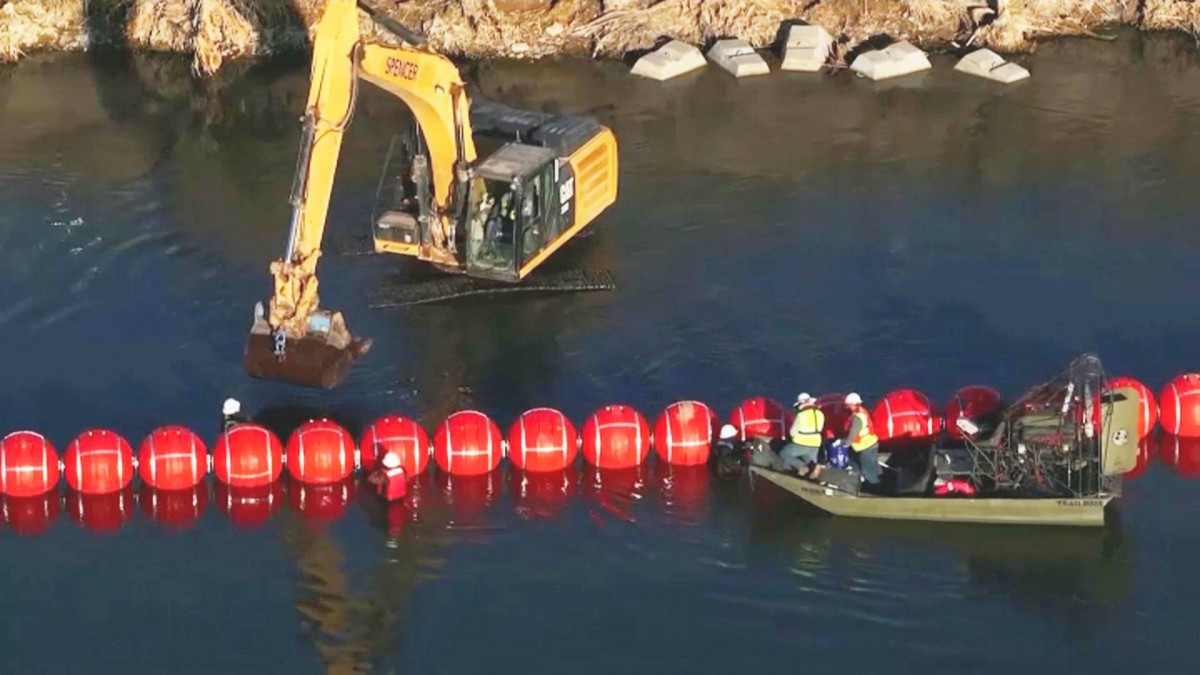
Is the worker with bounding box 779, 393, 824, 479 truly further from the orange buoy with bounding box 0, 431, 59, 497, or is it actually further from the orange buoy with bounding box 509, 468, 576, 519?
the orange buoy with bounding box 0, 431, 59, 497

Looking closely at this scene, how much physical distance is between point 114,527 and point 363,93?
72.0 feet

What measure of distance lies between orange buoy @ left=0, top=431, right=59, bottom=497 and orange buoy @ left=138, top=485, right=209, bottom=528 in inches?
72.0

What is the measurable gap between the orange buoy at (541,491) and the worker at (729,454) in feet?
9.47

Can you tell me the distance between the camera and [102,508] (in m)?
38.2

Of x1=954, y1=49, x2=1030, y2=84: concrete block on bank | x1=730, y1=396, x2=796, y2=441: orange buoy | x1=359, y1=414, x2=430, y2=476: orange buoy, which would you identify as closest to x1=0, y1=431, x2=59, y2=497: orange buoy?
x1=359, y1=414, x2=430, y2=476: orange buoy

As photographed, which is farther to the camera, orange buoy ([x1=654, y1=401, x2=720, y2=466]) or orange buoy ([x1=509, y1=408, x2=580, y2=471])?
orange buoy ([x1=654, y1=401, x2=720, y2=466])

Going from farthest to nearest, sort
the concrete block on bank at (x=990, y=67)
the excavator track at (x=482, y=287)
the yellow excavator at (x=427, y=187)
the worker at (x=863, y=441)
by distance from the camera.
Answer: the concrete block on bank at (x=990, y=67) < the excavator track at (x=482, y=287) < the yellow excavator at (x=427, y=187) < the worker at (x=863, y=441)

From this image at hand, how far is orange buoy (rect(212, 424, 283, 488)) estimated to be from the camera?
3825cm

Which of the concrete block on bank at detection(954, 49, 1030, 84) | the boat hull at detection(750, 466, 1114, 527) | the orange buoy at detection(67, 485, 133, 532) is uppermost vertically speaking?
the concrete block on bank at detection(954, 49, 1030, 84)

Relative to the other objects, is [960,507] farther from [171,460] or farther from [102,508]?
[102,508]

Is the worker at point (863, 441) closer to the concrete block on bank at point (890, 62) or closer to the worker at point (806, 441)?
the worker at point (806, 441)

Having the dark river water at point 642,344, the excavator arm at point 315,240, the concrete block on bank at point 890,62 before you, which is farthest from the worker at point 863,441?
the concrete block on bank at point 890,62

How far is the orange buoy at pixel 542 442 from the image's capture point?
127 feet

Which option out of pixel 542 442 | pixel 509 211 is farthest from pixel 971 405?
pixel 509 211
